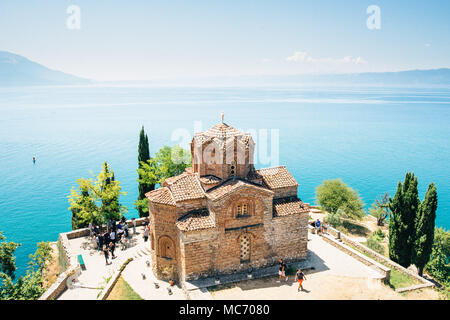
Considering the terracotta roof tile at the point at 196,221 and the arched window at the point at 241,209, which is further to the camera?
the arched window at the point at 241,209

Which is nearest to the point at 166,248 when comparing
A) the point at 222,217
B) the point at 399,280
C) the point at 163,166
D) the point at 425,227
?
the point at 222,217

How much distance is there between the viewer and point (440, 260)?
1174 inches

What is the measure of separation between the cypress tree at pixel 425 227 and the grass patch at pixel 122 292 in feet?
70.2

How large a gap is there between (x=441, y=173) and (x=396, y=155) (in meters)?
15.4

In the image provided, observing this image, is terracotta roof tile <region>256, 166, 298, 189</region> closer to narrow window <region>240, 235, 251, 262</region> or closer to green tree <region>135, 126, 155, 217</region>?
narrow window <region>240, 235, 251, 262</region>

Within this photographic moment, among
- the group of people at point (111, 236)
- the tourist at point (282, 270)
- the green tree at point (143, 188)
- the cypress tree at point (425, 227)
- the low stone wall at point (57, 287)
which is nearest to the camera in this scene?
the low stone wall at point (57, 287)

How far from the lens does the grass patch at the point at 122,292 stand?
64.4 ft

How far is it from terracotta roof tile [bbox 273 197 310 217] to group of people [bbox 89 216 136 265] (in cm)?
1232

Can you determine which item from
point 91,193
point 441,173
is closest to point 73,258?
point 91,193

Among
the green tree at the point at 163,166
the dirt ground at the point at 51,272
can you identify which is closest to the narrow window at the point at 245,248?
the green tree at the point at 163,166

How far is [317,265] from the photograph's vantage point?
23.0 m

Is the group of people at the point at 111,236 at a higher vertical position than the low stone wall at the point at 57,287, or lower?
higher

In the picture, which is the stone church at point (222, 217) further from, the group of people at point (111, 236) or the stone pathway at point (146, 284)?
the group of people at point (111, 236)

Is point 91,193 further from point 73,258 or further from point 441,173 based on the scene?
point 441,173
